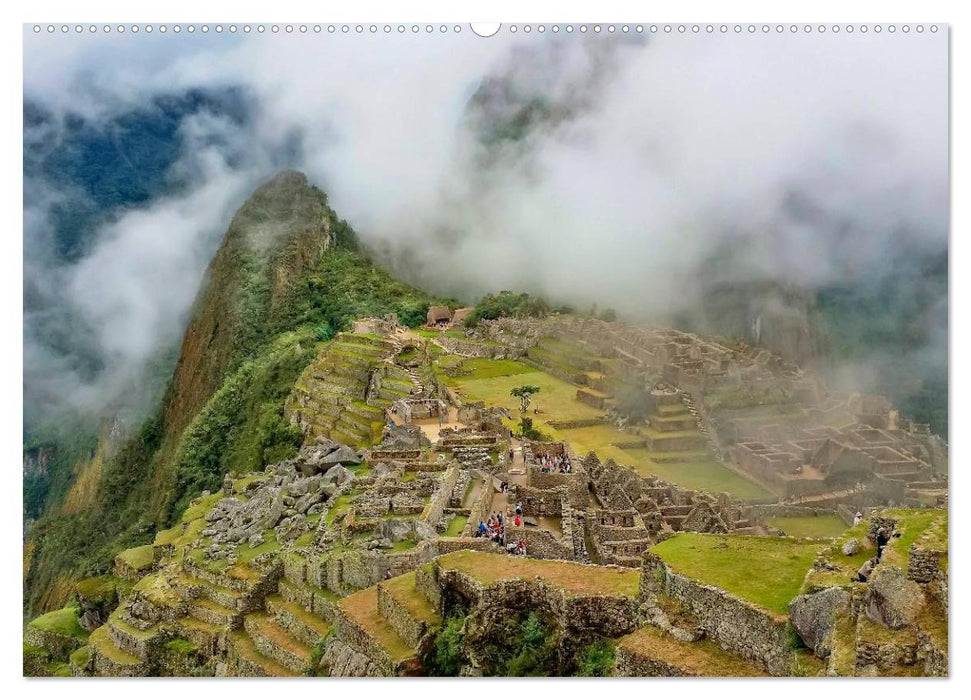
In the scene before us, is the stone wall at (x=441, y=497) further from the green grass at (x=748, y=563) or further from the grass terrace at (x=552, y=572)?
the green grass at (x=748, y=563)

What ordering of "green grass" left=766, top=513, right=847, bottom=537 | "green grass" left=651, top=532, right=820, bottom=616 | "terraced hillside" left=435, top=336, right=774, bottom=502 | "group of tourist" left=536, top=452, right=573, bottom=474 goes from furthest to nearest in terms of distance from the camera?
"terraced hillside" left=435, top=336, right=774, bottom=502 → "green grass" left=766, top=513, right=847, bottom=537 → "group of tourist" left=536, top=452, right=573, bottom=474 → "green grass" left=651, top=532, right=820, bottom=616

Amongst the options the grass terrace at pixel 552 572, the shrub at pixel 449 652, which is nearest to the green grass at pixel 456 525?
the grass terrace at pixel 552 572

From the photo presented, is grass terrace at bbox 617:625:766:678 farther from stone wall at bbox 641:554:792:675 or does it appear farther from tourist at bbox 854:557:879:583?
tourist at bbox 854:557:879:583

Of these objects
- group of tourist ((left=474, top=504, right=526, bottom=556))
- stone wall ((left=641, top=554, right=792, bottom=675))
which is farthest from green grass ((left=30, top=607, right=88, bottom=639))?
stone wall ((left=641, top=554, right=792, bottom=675))

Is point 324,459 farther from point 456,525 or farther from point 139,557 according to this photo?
point 456,525

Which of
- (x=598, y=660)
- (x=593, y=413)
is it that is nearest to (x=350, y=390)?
(x=593, y=413)

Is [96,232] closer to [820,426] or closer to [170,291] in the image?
[170,291]

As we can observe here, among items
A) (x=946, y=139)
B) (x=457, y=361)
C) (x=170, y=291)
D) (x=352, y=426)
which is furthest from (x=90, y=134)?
(x=457, y=361)
